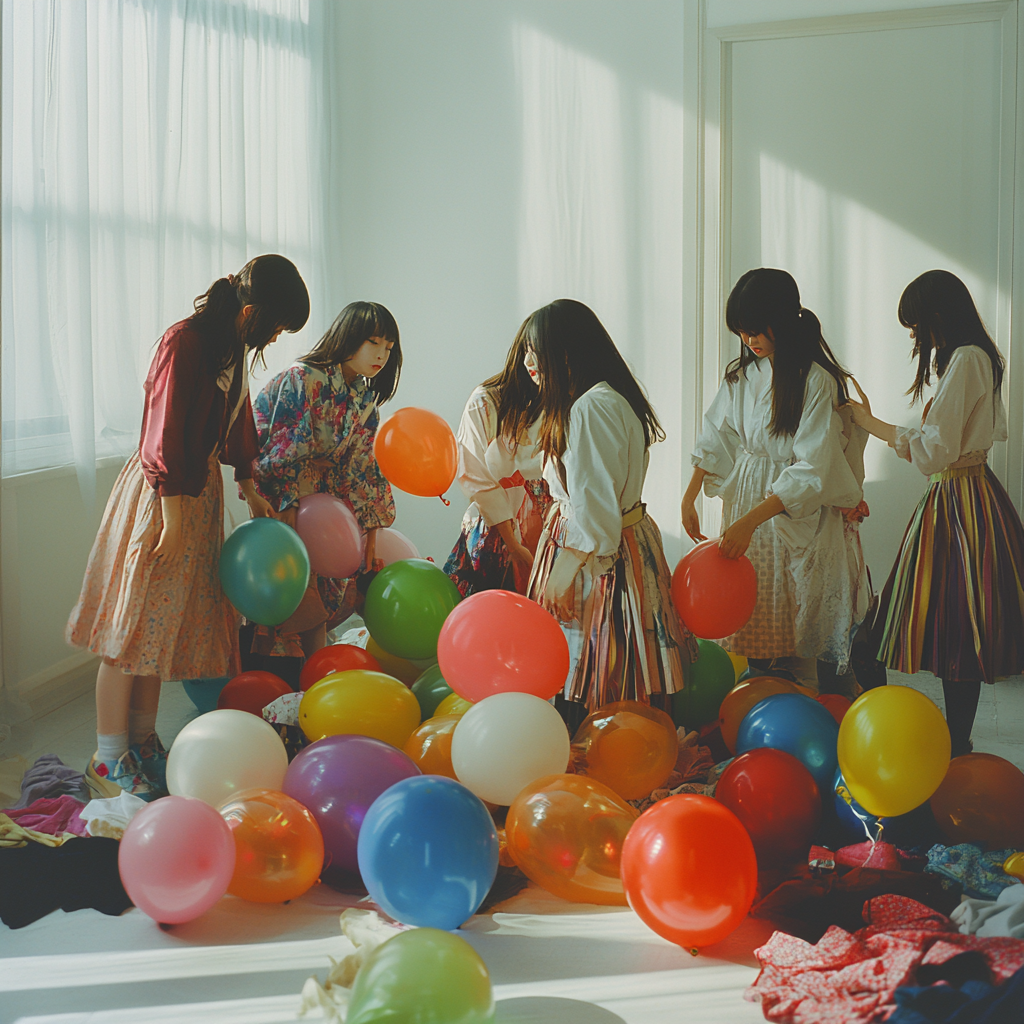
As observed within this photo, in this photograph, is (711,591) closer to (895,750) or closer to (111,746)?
(895,750)

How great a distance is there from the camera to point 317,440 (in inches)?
113

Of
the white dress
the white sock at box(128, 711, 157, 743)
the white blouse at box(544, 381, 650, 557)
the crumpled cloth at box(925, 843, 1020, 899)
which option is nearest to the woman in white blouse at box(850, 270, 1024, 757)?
the white dress

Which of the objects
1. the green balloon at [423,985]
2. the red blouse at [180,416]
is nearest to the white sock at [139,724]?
the red blouse at [180,416]

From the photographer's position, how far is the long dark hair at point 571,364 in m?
2.24

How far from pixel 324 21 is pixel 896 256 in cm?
255

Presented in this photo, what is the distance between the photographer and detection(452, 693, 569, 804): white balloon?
1989 mm

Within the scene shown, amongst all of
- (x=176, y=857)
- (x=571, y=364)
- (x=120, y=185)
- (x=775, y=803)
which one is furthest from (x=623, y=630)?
(x=120, y=185)

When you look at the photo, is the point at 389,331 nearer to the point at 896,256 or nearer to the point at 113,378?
the point at 113,378

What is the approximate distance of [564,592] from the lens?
2.29 m

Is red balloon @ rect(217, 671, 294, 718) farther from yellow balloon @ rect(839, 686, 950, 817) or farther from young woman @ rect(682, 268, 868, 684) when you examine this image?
yellow balloon @ rect(839, 686, 950, 817)

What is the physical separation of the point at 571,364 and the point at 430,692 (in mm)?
947

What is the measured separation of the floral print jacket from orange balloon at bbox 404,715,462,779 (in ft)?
2.90

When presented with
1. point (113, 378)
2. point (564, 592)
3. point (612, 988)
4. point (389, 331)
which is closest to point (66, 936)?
point (612, 988)

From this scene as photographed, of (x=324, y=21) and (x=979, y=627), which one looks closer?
(x=979, y=627)
